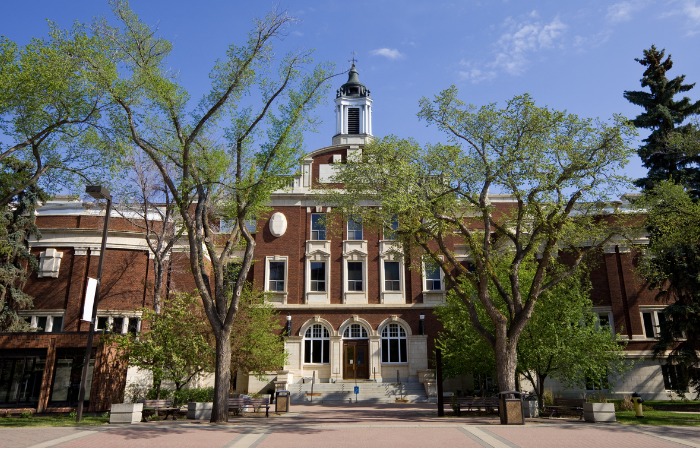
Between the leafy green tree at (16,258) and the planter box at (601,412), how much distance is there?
86.5 feet

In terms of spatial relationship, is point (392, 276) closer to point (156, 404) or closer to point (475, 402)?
point (475, 402)

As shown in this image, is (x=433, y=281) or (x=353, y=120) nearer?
(x=433, y=281)

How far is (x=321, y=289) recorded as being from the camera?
32969mm

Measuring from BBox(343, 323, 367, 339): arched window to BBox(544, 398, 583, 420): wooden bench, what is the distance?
14727mm

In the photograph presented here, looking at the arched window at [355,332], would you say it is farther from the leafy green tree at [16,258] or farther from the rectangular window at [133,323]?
the leafy green tree at [16,258]

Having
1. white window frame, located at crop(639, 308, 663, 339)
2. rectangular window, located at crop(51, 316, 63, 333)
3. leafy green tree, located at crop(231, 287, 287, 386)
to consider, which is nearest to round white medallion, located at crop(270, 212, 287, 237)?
leafy green tree, located at crop(231, 287, 287, 386)

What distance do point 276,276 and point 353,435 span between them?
68.3ft

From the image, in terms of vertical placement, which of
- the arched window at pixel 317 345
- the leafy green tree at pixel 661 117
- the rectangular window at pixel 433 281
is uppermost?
the leafy green tree at pixel 661 117

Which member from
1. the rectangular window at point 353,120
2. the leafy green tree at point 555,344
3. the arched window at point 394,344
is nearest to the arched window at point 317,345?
the arched window at point 394,344

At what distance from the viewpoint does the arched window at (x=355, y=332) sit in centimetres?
3188

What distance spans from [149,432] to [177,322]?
7275 millimetres

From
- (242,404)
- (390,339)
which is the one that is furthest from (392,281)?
(242,404)

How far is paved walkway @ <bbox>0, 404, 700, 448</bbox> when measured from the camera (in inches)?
449

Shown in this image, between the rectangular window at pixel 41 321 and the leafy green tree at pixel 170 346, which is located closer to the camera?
the leafy green tree at pixel 170 346
